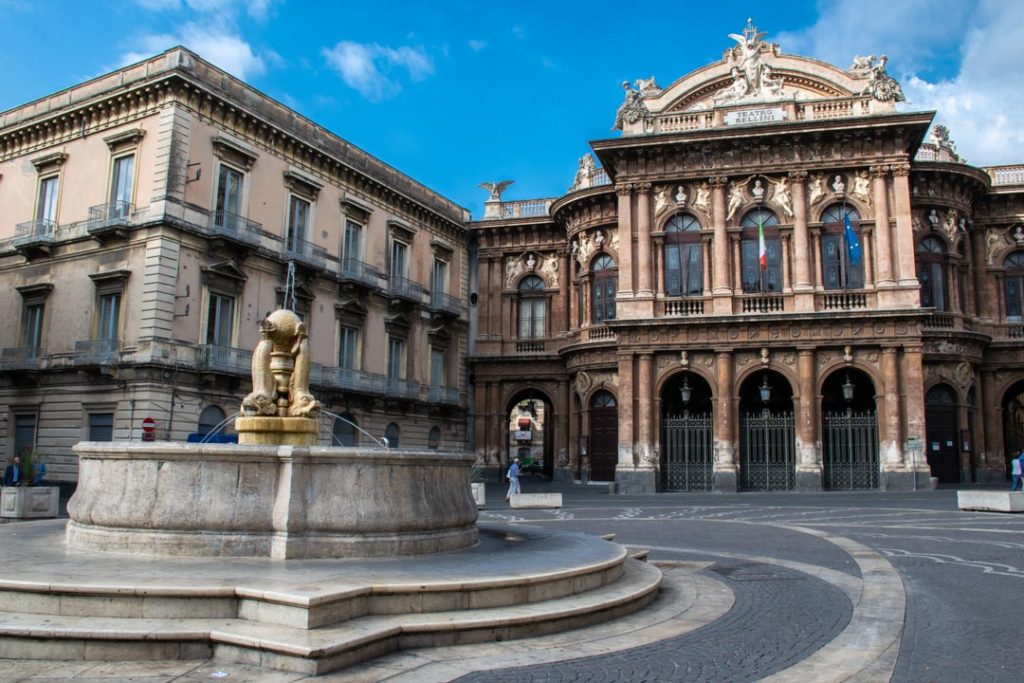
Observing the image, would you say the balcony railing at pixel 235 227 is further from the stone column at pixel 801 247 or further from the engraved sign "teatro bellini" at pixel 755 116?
the stone column at pixel 801 247

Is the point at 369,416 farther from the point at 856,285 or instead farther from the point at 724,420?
the point at 856,285

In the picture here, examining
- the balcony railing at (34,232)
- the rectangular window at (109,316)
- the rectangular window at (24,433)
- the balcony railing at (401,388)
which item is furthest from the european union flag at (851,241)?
the rectangular window at (24,433)

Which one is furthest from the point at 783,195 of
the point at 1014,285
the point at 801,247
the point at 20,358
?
the point at 20,358

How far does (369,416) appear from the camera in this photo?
3278cm

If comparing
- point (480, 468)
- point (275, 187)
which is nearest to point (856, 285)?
point (480, 468)

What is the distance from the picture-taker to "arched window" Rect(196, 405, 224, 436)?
2539 cm

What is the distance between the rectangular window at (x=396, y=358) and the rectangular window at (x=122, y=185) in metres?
11.8

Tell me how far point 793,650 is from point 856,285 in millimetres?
24928

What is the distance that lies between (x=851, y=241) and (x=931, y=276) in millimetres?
4501

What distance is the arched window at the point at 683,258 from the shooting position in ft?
100

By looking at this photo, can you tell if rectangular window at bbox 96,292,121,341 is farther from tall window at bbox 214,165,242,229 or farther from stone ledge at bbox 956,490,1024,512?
stone ledge at bbox 956,490,1024,512

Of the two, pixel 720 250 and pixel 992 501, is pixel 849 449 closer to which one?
pixel 720 250

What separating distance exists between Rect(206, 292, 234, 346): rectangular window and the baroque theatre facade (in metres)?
13.1

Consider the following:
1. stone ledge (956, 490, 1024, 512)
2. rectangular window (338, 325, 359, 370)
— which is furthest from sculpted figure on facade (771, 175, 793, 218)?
rectangular window (338, 325, 359, 370)
